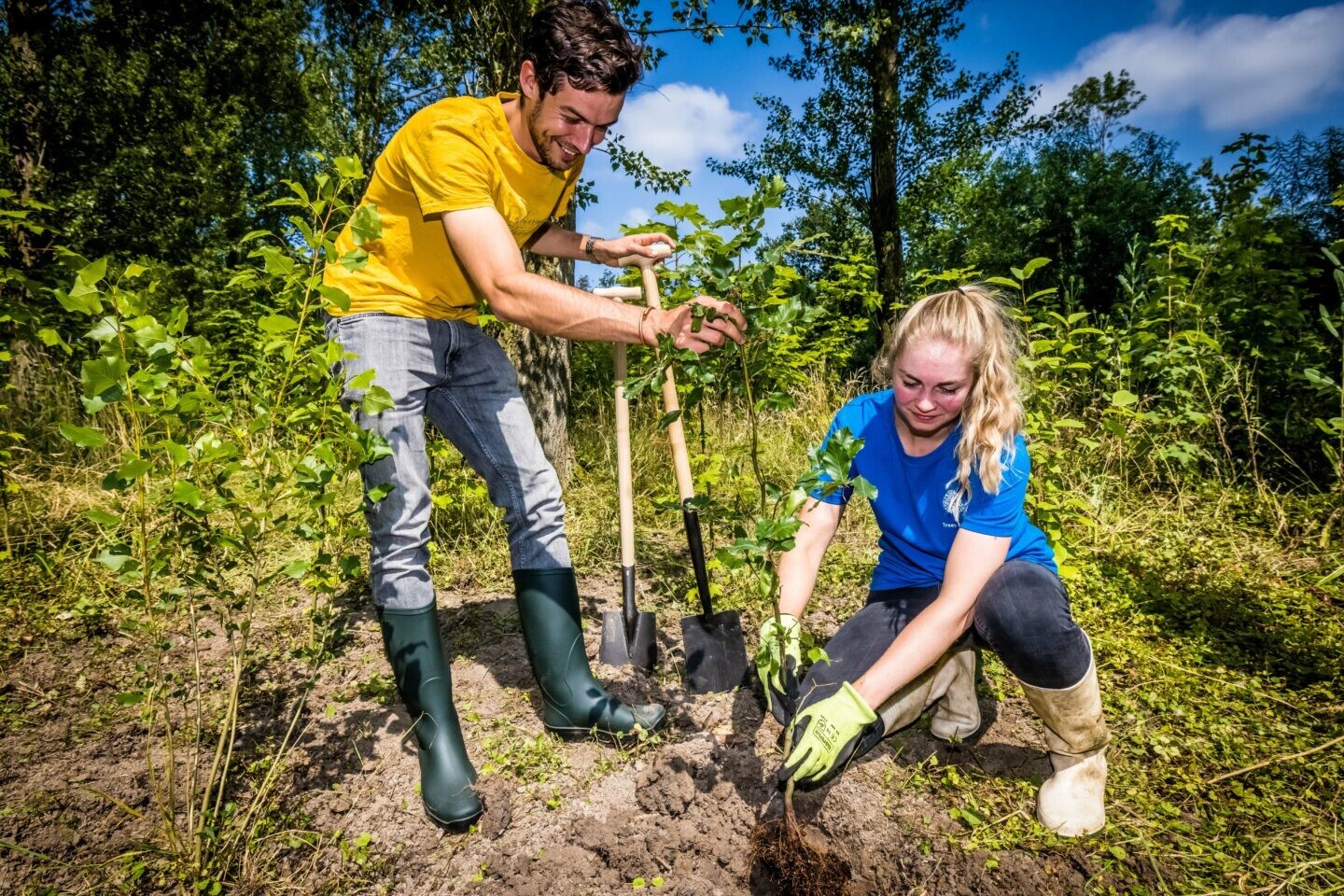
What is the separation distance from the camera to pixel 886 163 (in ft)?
27.9

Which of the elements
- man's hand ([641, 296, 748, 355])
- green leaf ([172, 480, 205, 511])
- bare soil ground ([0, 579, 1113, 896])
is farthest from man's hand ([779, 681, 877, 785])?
green leaf ([172, 480, 205, 511])

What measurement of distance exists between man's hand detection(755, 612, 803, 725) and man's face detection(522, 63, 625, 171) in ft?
4.14

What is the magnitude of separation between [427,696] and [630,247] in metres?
1.50

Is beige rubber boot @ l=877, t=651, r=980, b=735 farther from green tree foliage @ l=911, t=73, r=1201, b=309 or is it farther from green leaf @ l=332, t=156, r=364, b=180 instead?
green tree foliage @ l=911, t=73, r=1201, b=309

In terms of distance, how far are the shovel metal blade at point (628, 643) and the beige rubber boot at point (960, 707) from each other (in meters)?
0.93

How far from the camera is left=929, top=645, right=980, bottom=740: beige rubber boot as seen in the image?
1894 mm

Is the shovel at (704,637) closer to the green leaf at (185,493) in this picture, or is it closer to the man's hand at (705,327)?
the man's hand at (705,327)

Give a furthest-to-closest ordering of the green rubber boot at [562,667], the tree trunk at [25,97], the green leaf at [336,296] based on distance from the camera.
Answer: the tree trunk at [25,97], the green rubber boot at [562,667], the green leaf at [336,296]

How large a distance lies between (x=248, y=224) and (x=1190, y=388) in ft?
50.8

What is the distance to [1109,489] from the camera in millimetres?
3395

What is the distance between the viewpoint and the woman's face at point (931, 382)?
1613 mm

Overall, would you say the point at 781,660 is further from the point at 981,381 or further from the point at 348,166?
the point at 348,166

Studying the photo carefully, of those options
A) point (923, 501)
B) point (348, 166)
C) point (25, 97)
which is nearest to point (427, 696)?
point (348, 166)

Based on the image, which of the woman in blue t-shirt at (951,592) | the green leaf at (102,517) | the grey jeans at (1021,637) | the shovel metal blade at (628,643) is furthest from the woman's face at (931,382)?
the green leaf at (102,517)
